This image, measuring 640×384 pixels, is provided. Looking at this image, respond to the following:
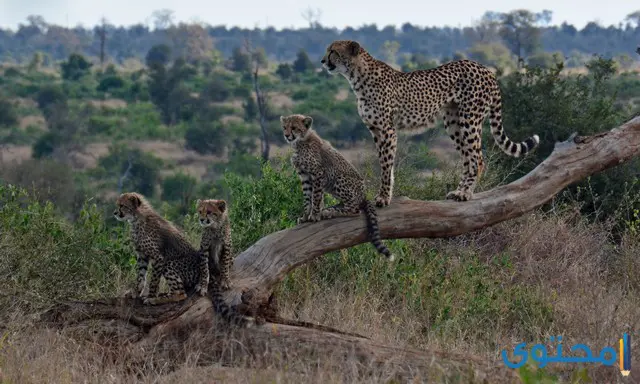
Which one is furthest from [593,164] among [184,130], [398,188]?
[184,130]

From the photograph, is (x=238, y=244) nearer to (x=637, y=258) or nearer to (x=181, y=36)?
(x=637, y=258)

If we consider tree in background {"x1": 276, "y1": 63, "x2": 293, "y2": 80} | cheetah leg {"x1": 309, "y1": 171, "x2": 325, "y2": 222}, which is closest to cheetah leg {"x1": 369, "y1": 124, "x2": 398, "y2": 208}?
cheetah leg {"x1": 309, "y1": 171, "x2": 325, "y2": 222}

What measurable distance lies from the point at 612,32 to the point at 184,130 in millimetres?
53386

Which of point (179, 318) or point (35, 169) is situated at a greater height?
point (179, 318)

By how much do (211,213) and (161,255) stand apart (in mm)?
400

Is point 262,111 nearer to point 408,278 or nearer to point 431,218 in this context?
point 408,278

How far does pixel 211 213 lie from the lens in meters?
5.05

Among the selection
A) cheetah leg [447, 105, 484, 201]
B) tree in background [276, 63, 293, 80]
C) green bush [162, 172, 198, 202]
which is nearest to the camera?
cheetah leg [447, 105, 484, 201]

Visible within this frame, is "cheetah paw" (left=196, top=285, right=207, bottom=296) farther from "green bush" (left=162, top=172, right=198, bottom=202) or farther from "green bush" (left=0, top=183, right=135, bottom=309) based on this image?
"green bush" (left=162, top=172, right=198, bottom=202)

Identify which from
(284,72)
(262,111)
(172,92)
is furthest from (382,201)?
(284,72)

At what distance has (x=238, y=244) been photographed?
7.14 m

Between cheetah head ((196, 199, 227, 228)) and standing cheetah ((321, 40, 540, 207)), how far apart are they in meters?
0.99

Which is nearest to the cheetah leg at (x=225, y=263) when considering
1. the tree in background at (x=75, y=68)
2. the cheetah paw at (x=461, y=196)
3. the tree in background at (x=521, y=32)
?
the cheetah paw at (x=461, y=196)

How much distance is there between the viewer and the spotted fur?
5.16m
